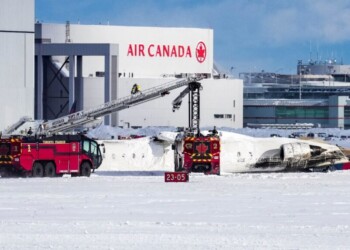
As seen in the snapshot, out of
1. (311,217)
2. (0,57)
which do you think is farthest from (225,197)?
(0,57)

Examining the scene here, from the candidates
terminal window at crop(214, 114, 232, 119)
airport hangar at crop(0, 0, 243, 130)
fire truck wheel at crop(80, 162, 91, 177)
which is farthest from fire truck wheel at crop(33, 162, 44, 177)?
terminal window at crop(214, 114, 232, 119)

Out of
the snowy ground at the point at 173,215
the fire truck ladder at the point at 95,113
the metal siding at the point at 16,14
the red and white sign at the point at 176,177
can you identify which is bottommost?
the snowy ground at the point at 173,215

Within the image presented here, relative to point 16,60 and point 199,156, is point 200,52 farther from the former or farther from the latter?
point 199,156

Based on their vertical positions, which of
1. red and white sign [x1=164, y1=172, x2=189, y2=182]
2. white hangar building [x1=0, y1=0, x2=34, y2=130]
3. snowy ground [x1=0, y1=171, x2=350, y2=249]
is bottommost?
snowy ground [x1=0, y1=171, x2=350, y2=249]

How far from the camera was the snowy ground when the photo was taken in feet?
88.9

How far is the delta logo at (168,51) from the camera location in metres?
131

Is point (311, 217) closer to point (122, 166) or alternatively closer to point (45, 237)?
point (45, 237)

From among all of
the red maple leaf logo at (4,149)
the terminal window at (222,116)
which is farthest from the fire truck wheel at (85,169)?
the terminal window at (222,116)

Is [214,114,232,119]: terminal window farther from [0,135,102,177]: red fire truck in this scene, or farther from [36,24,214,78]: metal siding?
[0,135,102,177]: red fire truck

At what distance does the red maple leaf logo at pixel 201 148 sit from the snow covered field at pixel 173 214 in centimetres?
660

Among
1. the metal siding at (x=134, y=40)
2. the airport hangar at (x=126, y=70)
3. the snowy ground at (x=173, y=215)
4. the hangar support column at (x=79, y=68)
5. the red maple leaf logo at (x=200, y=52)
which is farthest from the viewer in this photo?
the red maple leaf logo at (x=200, y=52)

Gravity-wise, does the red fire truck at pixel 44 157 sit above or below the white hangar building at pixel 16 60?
below

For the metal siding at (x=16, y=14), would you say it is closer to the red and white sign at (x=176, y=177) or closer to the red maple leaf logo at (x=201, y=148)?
the red maple leaf logo at (x=201, y=148)

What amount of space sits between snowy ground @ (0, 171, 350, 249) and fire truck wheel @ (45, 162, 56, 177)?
5538mm
